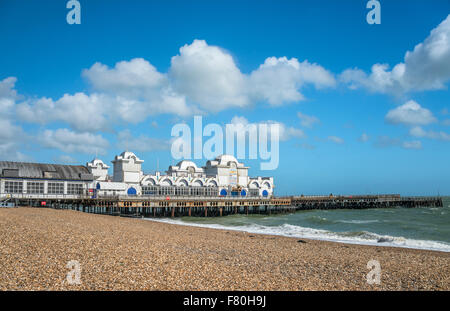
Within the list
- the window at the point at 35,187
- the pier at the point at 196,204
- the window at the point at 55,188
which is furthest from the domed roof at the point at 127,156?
the window at the point at 35,187

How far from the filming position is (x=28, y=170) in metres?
34.6

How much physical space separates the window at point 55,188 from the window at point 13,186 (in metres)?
2.54

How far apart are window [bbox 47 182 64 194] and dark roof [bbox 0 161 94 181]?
68cm

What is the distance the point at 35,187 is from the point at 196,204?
17874mm

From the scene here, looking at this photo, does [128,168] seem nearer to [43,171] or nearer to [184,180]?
[184,180]

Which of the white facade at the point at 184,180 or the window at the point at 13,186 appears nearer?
the window at the point at 13,186

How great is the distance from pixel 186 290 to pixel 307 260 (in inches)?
243

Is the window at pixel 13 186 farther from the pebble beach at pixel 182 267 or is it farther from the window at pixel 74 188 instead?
the pebble beach at pixel 182 267

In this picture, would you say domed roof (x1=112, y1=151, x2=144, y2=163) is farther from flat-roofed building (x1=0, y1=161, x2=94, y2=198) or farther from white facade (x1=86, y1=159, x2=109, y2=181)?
flat-roofed building (x1=0, y1=161, x2=94, y2=198)

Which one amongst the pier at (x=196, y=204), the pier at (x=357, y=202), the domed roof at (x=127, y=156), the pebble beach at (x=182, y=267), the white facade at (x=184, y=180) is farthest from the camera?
the pier at (x=357, y=202)

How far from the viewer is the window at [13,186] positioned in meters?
33.2

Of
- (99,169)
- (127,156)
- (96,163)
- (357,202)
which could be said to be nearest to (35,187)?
(127,156)

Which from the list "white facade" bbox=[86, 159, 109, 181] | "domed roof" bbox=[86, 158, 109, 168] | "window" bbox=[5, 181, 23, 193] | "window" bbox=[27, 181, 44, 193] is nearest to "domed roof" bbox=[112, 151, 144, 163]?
"white facade" bbox=[86, 159, 109, 181]
